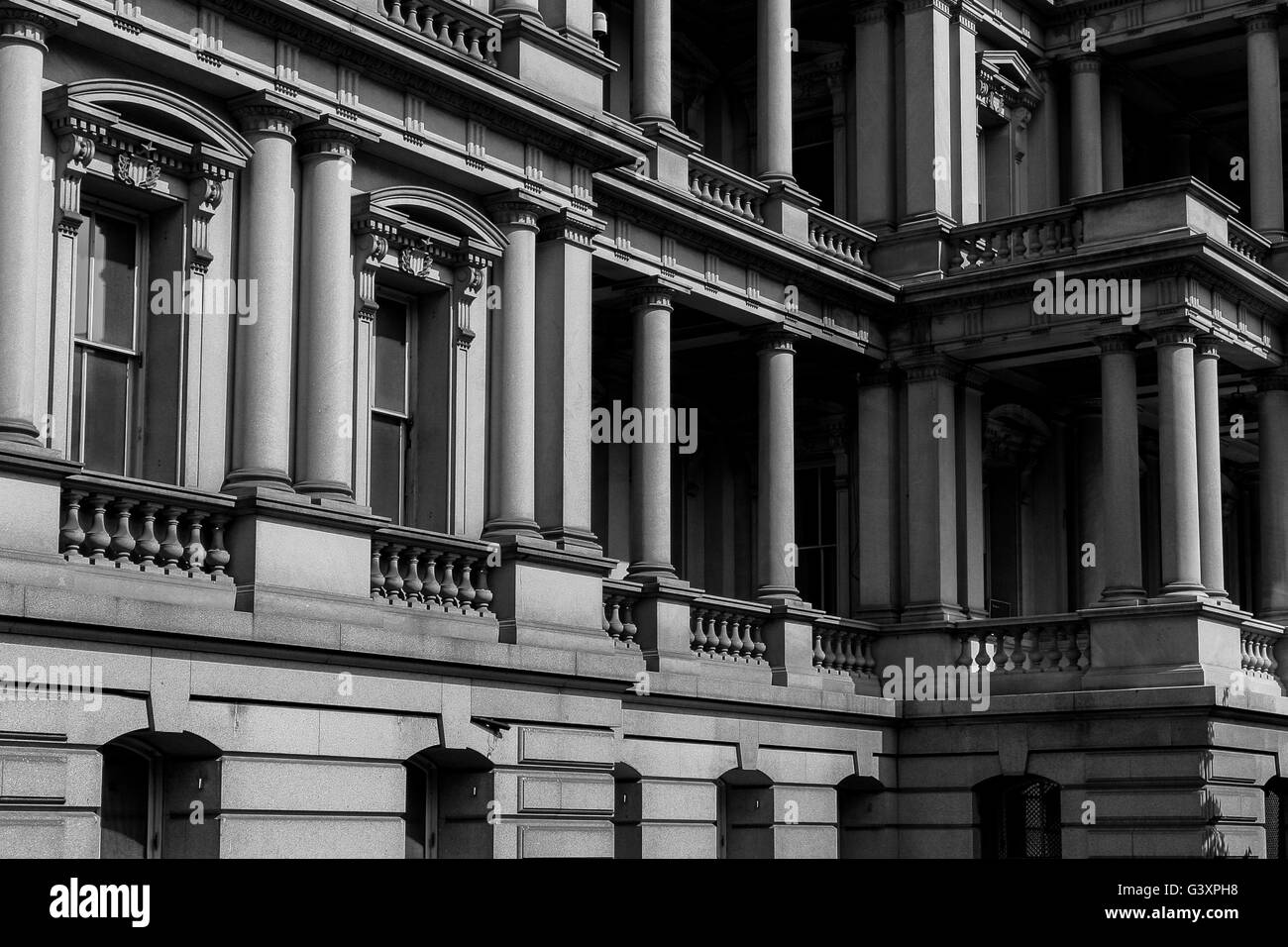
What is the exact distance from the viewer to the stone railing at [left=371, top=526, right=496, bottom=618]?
18.2 metres

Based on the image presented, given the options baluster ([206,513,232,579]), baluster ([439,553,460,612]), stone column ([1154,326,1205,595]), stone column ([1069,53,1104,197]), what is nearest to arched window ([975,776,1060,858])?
stone column ([1154,326,1205,595])

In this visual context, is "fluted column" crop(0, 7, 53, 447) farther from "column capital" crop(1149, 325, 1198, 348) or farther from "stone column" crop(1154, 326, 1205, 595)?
"column capital" crop(1149, 325, 1198, 348)

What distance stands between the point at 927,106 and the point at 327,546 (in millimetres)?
14654

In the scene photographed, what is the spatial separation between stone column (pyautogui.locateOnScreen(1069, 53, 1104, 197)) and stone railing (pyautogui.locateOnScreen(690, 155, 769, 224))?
7872 millimetres

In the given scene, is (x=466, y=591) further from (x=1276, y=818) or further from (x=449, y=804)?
(x=1276, y=818)

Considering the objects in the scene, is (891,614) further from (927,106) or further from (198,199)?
(198,199)

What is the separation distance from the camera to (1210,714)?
24797mm

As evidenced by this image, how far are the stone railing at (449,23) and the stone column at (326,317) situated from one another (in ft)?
5.24

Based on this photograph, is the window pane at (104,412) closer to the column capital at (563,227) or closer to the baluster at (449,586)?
the baluster at (449,586)

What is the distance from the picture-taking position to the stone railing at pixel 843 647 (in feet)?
86.1

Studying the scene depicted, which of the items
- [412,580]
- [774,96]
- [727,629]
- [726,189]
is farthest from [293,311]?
Result: [774,96]

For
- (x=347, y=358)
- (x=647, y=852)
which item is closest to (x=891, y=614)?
(x=647, y=852)

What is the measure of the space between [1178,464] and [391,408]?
1133 centimetres

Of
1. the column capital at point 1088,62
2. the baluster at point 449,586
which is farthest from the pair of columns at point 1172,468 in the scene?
the baluster at point 449,586
